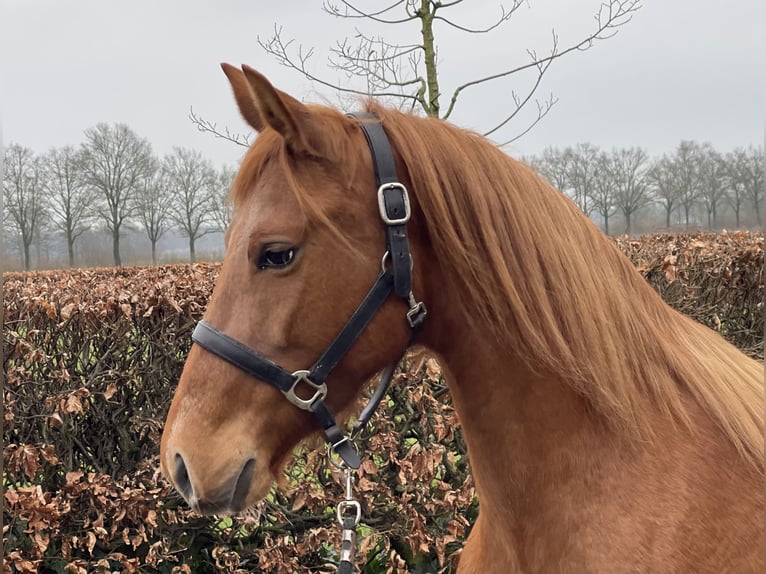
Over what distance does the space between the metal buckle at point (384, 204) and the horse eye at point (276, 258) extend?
0.25 metres

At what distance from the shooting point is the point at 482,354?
5.40 feet

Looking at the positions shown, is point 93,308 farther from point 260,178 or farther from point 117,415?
point 260,178

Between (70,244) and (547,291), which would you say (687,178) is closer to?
(547,291)

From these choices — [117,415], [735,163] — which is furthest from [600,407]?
[735,163]

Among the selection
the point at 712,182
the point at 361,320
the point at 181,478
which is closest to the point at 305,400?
the point at 361,320

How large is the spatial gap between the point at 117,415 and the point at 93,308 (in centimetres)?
61

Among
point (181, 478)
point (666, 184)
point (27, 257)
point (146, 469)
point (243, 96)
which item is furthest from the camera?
point (27, 257)

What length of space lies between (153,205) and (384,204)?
31.2m

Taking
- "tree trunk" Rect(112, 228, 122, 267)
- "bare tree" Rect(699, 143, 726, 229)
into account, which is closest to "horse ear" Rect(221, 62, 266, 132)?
"bare tree" Rect(699, 143, 726, 229)

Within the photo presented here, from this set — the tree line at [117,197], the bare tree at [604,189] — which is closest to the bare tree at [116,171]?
the tree line at [117,197]

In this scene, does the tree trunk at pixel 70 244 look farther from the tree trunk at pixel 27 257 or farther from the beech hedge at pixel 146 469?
the beech hedge at pixel 146 469

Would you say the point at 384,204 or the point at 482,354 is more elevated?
the point at 384,204

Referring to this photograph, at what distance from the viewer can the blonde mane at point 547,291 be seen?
1.56 meters

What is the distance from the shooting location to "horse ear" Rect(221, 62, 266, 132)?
5.79ft
